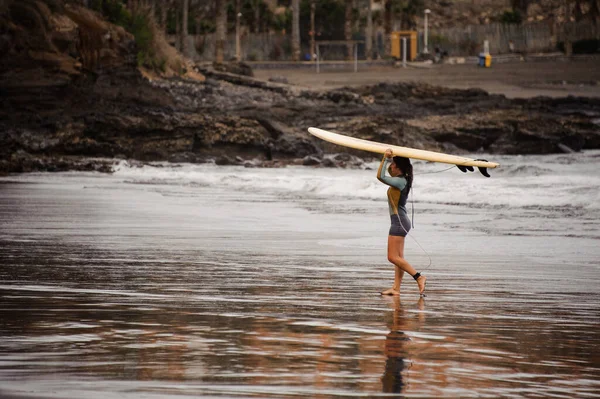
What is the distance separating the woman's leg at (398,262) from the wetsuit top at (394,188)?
0.26 m

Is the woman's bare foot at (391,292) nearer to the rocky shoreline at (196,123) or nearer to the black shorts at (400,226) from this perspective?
the black shorts at (400,226)

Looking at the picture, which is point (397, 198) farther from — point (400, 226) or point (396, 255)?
point (396, 255)

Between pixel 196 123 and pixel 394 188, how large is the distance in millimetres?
26218

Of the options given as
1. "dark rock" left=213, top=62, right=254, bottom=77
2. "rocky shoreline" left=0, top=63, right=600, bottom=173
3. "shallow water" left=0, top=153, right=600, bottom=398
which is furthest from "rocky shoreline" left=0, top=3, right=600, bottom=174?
"shallow water" left=0, top=153, right=600, bottom=398

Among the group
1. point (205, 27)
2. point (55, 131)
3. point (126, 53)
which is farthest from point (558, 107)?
point (205, 27)

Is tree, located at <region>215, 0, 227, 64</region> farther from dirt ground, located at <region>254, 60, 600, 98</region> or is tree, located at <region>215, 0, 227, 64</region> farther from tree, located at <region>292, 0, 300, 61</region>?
tree, located at <region>292, 0, 300, 61</region>

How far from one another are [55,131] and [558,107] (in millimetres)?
24146

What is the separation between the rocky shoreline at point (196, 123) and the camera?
34312 millimetres

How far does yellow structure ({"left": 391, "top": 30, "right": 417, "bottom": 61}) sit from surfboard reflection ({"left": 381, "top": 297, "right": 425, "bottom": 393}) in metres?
75.5

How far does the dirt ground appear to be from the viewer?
63562mm

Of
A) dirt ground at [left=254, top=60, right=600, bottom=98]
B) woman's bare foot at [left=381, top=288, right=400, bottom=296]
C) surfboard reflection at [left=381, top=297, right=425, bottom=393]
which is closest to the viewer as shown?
surfboard reflection at [left=381, top=297, right=425, bottom=393]

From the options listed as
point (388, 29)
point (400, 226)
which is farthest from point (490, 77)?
point (400, 226)

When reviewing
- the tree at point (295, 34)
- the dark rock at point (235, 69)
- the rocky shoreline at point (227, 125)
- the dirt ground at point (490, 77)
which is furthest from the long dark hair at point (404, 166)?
the tree at point (295, 34)

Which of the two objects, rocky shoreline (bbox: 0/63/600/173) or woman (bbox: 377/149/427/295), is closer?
woman (bbox: 377/149/427/295)
